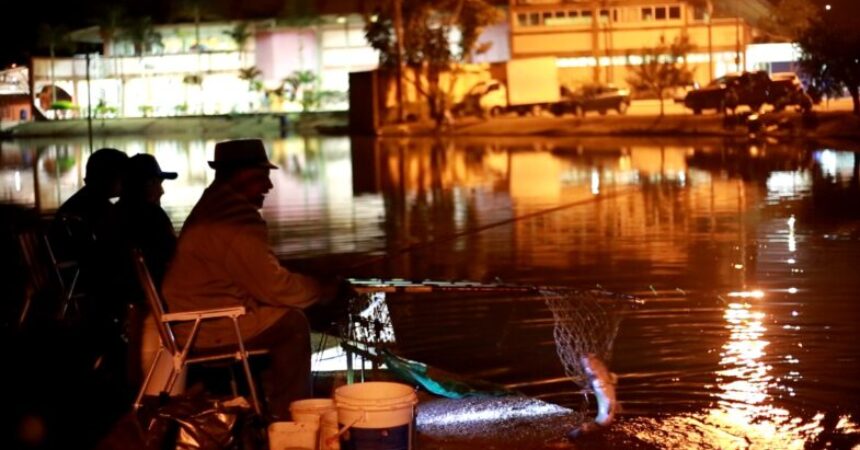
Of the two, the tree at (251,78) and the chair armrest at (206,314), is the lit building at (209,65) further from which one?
the chair armrest at (206,314)

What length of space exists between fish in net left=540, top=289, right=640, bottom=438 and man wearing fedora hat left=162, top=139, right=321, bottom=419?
1.49 meters

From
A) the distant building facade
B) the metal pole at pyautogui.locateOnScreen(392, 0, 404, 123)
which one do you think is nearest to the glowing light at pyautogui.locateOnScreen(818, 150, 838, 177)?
the metal pole at pyautogui.locateOnScreen(392, 0, 404, 123)

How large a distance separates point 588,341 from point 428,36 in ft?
159

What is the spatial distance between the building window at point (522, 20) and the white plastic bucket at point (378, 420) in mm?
62834

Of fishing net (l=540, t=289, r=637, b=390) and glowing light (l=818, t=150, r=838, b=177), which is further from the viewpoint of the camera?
glowing light (l=818, t=150, r=838, b=177)

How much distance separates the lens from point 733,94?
136ft

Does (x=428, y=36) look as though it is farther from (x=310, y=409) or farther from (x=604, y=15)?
(x=310, y=409)

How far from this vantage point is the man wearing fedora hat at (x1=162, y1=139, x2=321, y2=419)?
561 centimetres

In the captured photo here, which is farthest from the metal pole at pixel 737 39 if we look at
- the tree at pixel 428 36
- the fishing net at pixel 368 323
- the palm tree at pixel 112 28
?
the fishing net at pixel 368 323

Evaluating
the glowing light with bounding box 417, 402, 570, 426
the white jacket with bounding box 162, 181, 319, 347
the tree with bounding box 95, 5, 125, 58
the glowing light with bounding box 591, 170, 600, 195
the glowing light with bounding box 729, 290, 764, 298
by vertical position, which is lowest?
the glowing light with bounding box 417, 402, 570, 426

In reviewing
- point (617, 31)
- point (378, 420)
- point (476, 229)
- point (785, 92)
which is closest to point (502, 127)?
point (785, 92)

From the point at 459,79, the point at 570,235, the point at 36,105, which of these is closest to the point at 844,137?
the point at 570,235

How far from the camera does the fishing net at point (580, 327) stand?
23.7 ft

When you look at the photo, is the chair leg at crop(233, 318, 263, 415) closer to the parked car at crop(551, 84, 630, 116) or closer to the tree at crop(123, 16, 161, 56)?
the parked car at crop(551, 84, 630, 116)
